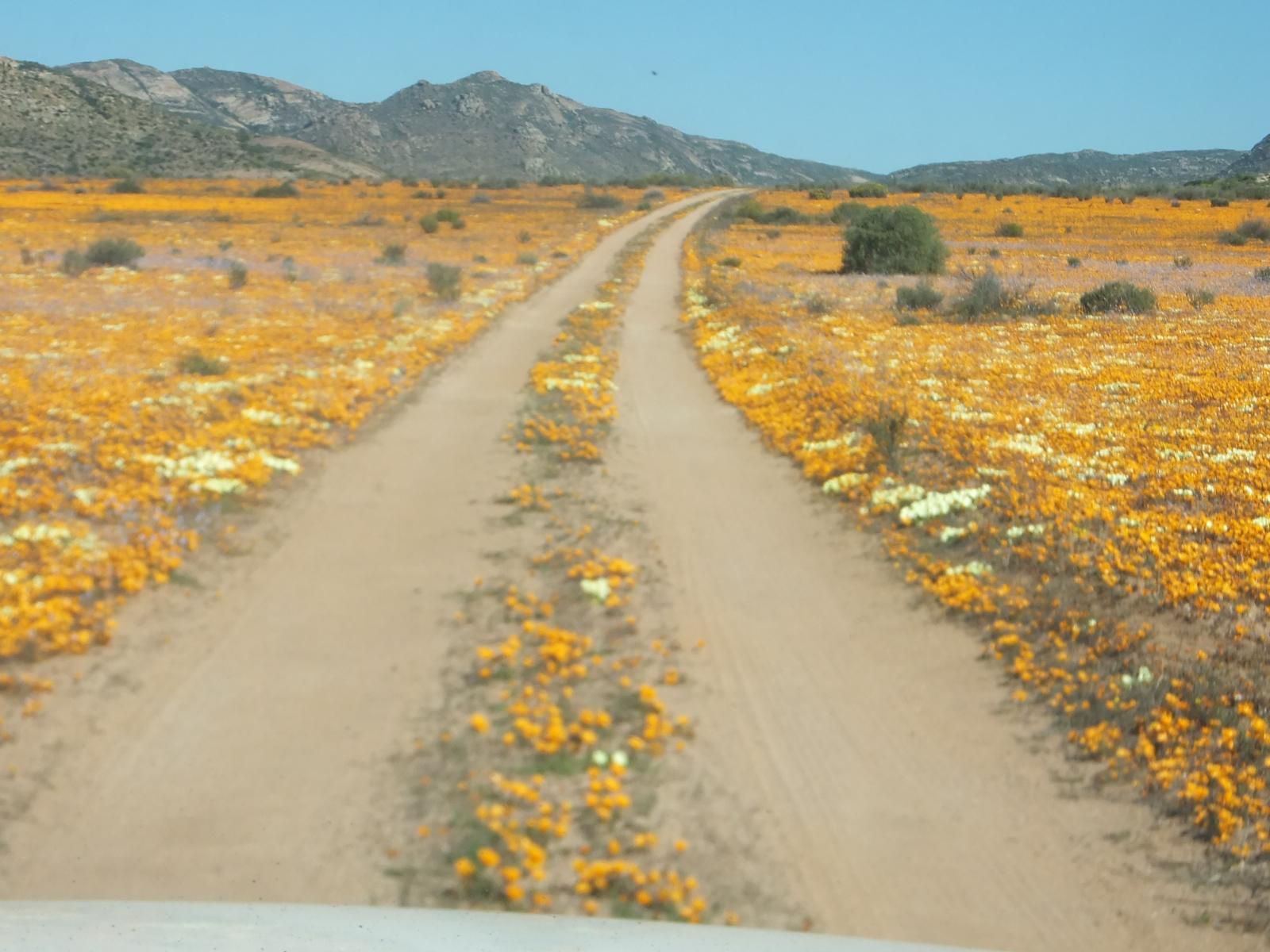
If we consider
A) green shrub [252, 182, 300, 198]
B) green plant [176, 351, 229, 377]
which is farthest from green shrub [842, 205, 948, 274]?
green shrub [252, 182, 300, 198]

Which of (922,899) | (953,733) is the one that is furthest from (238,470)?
(922,899)

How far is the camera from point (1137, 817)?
5.75 metres

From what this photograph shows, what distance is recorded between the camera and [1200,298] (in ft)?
87.5

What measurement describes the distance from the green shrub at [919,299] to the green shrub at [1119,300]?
11.4ft

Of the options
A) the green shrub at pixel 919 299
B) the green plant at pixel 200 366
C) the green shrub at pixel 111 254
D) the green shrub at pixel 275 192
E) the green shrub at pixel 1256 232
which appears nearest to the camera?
the green plant at pixel 200 366

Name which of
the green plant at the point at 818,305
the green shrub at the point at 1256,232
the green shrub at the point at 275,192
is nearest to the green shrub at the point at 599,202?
the green shrub at the point at 275,192

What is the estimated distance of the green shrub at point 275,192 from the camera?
263ft

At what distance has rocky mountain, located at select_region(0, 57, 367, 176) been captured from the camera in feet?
336

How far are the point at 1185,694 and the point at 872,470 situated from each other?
5.42 meters

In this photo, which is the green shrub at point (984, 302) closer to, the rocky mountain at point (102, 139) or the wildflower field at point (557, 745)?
the wildflower field at point (557, 745)

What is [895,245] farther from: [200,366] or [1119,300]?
[200,366]

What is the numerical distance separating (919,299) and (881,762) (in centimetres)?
2165

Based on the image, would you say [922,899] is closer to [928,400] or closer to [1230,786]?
[1230,786]

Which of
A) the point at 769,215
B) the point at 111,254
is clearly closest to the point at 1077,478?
the point at 111,254
